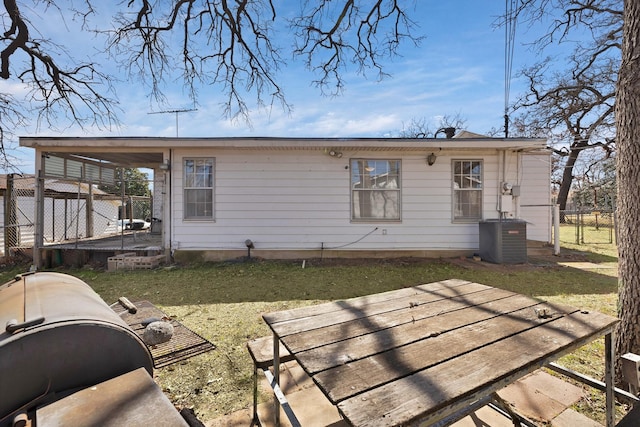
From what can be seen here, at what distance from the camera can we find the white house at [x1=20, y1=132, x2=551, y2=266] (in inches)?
291

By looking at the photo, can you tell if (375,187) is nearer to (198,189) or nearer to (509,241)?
(509,241)

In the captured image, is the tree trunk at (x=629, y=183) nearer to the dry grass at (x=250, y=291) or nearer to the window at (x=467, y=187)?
the dry grass at (x=250, y=291)

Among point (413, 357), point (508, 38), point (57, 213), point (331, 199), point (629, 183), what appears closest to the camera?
point (413, 357)

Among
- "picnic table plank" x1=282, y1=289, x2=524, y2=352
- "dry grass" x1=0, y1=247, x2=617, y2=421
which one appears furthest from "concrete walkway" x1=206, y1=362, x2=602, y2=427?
"picnic table plank" x1=282, y1=289, x2=524, y2=352

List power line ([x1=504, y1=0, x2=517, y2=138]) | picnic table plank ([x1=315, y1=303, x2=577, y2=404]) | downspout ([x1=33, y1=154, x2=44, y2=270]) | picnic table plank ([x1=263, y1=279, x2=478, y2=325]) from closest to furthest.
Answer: picnic table plank ([x1=315, y1=303, x2=577, y2=404]) → picnic table plank ([x1=263, y1=279, x2=478, y2=325]) → power line ([x1=504, y1=0, x2=517, y2=138]) → downspout ([x1=33, y1=154, x2=44, y2=270])

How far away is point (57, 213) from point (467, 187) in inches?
590

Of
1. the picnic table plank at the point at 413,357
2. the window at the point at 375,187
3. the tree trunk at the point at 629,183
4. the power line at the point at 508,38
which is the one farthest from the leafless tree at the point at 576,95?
the picnic table plank at the point at 413,357

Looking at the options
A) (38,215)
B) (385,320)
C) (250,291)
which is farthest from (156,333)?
(38,215)

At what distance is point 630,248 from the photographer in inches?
82.4

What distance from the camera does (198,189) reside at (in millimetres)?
7473

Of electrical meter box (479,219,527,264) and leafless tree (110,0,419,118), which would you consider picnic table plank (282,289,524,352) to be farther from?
electrical meter box (479,219,527,264)

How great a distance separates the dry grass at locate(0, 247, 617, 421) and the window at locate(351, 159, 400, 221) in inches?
53.1

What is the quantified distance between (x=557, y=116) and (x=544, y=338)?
19989 millimetres

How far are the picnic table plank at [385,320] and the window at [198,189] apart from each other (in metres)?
6.51
